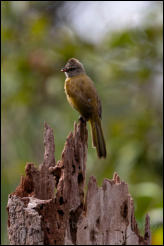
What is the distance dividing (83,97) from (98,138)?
60 centimetres

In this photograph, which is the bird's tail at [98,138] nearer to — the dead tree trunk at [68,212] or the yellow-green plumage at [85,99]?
the yellow-green plumage at [85,99]

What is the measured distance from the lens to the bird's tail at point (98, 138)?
17.7ft

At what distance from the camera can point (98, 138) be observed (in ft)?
18.1

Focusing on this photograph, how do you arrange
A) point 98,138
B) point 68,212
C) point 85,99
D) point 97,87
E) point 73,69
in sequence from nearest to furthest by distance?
point 68,212 < point 98,138 < point 85,99 < point 73,69 < point 97,87

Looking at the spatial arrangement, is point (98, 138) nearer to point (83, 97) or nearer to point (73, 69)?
point (83, 97)

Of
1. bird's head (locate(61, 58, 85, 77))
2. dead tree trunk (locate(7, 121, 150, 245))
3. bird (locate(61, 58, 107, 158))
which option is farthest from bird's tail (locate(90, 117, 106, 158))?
dead tree trunk (locate(7, 121, 150, 245))

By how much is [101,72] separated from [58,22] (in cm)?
306

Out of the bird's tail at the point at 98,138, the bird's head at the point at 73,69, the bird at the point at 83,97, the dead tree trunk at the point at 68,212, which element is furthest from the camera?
the bird's head at the point at 73,69

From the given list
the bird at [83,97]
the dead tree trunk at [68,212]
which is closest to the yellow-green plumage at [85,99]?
the bird at [83,97]

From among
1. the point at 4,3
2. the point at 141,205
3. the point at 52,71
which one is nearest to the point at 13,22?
the point at 4,3

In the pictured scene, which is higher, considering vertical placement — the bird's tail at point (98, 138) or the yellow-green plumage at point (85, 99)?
the yellow-green plumage at point (85, 99)

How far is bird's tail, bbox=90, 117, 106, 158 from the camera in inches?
213

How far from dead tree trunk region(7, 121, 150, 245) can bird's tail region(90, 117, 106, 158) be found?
1.48 m

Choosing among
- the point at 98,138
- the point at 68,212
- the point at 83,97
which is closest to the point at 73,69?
the point at 83,97
